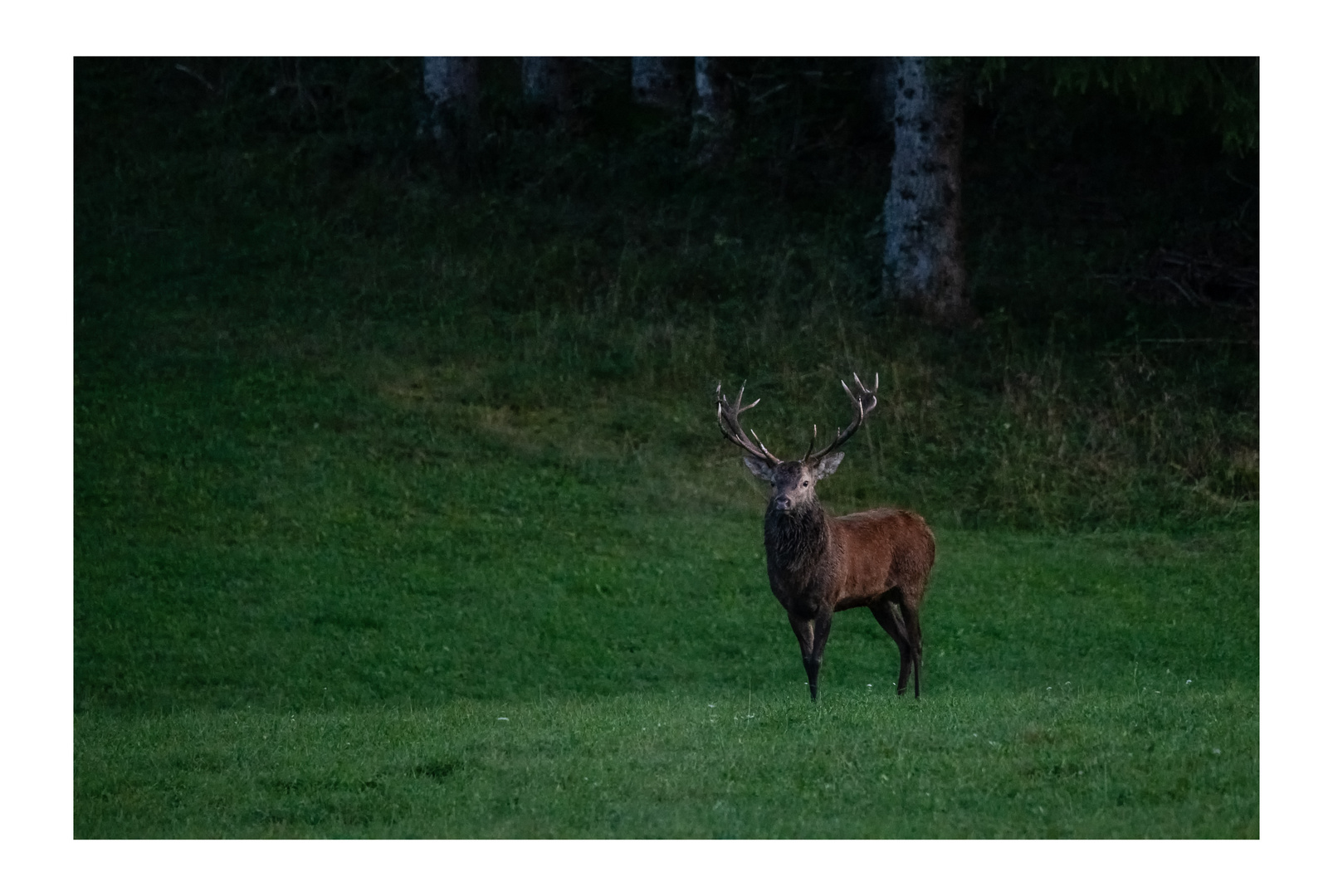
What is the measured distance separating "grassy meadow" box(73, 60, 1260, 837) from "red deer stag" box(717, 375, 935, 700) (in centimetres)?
70

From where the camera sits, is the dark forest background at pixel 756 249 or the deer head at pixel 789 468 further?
the dark forest background at pixel 756 249

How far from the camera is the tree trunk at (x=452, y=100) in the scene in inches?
907

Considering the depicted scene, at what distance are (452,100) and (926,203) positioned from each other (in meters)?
7.30

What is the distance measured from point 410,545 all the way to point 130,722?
12.6 ft

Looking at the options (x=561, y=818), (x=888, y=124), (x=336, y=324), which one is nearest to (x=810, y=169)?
(x=888, y=124)

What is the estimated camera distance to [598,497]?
1590cm

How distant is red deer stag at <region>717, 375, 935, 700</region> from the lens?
1030 cm

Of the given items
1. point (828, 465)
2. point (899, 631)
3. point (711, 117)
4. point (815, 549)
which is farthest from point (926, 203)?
point (815, 549)

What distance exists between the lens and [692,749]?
899 centimetres

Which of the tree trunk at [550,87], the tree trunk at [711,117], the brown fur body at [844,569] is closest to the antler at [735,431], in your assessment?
the brown fur body at [844,569]

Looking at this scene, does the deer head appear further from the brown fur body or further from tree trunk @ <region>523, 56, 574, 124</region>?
tree trunk @ <region>523, 56, 574, 124</region>

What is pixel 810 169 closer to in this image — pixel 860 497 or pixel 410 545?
pixel 860 497

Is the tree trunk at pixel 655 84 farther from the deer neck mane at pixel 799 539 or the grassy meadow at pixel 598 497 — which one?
the deer neck mane at pixel 799 539

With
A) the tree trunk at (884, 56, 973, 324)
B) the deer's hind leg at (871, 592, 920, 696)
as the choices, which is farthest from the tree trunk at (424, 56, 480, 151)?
the deer's hind leg at (871, 592, 920, 696)
